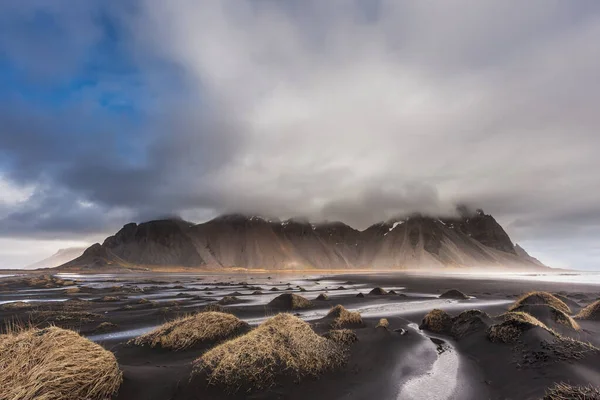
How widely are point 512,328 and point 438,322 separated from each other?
6.22 m

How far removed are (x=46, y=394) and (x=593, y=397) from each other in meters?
12.9

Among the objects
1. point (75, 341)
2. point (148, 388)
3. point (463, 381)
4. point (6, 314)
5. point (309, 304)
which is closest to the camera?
point (75, 341)

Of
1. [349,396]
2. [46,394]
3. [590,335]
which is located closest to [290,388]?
[349,396]

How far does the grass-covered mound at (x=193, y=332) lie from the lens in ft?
49.7

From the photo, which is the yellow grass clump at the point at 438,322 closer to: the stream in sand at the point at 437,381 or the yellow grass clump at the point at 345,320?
the stream in sand at the point at 437,381

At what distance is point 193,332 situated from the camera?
15.7 metres

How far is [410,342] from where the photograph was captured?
17078 mm

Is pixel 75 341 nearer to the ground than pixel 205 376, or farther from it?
farther from it

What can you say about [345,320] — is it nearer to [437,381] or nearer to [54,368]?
[437,381]

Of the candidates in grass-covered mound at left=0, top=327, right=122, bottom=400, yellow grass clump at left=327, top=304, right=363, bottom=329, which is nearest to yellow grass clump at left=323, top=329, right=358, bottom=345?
yellow grass clump at left=327, top=304, right=363, bottom=329

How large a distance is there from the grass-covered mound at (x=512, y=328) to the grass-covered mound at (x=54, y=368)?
16.0 meters

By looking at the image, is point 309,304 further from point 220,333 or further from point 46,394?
point 46,394

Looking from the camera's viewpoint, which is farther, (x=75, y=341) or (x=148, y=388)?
(x=148, y=388)

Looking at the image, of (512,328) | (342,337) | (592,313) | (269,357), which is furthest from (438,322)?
(269,357)
